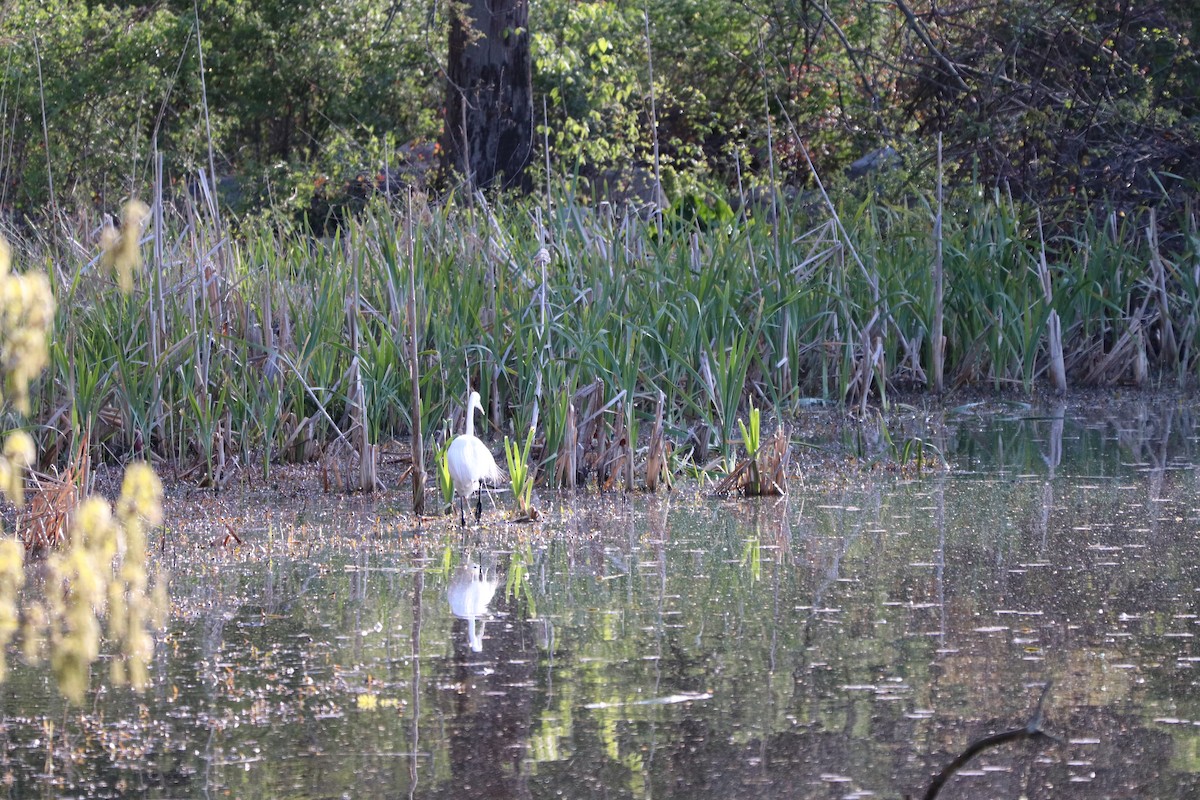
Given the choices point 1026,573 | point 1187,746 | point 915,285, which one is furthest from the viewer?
point 915,285

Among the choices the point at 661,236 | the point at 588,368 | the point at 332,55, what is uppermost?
the point at 332,55

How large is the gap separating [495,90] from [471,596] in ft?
25.5

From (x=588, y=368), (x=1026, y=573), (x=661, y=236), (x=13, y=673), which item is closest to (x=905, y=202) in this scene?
(x=661, y=236)

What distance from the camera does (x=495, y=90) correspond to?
1074 centimetres

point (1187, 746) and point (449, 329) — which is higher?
point (449, 329)

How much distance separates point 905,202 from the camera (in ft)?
25.0

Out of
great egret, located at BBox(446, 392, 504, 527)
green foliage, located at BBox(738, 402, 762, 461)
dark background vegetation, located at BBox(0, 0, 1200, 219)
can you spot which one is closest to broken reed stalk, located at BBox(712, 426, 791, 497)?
green foliage, located at BBox(738, 402, 762, 461)

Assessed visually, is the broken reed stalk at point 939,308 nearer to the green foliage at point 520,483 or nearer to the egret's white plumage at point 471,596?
the green foliage at point 520,483

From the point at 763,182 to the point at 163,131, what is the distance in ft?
24.9

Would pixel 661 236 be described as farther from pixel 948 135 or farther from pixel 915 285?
pixel 948 135

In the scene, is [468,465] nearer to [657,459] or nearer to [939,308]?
[657,459]

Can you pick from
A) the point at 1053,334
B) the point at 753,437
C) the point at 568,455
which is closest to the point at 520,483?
the point at 568,455

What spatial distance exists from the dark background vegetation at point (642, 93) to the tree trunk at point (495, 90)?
0.72 ft

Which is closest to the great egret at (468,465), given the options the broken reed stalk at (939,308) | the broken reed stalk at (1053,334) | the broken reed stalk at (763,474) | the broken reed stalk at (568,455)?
the broken reed stalk at (568,455)
